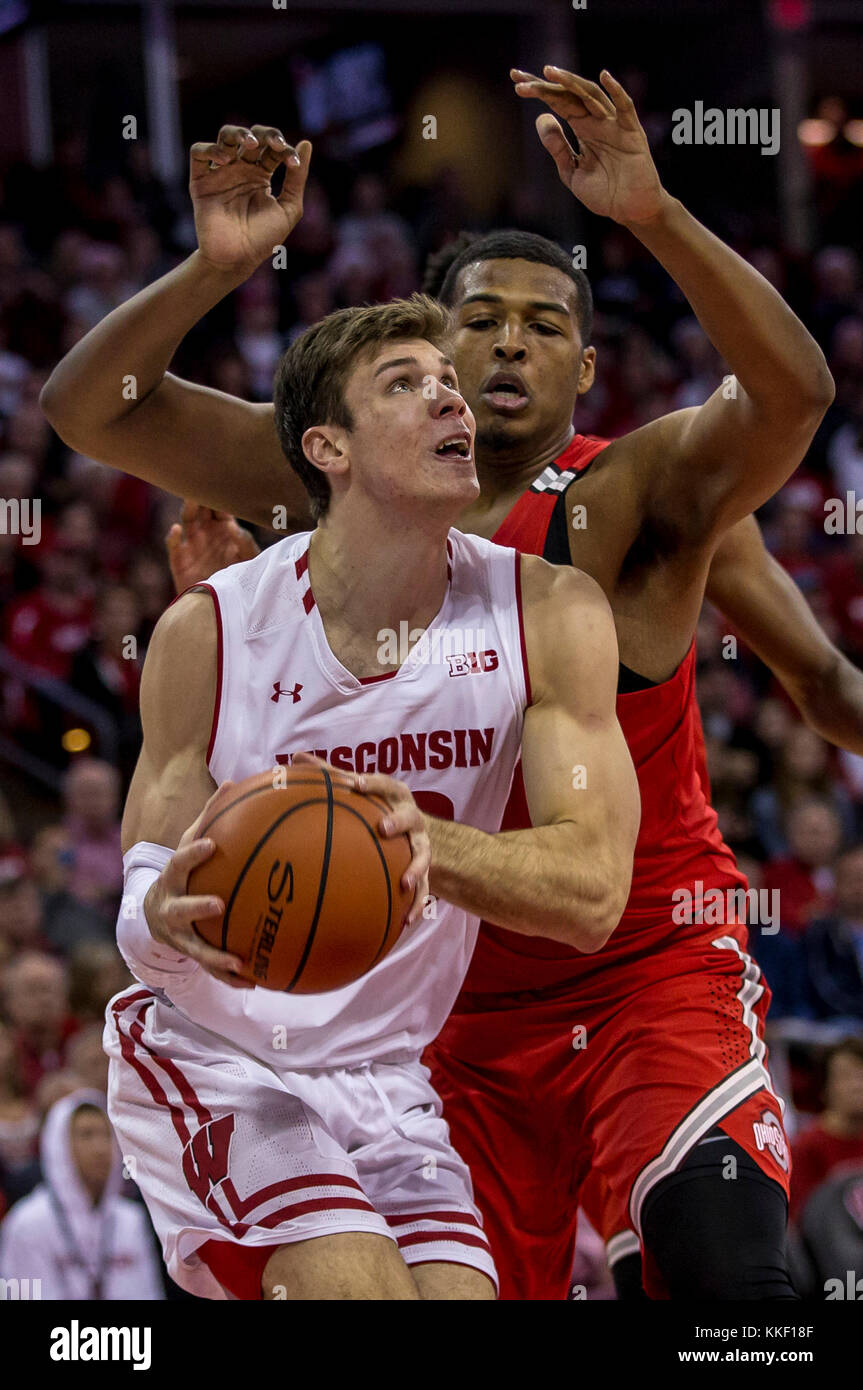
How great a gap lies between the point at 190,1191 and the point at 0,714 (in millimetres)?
5801

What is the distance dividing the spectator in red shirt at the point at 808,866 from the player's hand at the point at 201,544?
458 cm

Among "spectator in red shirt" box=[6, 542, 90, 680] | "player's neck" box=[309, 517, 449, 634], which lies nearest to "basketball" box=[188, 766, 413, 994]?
"player's neck" box=[309, 517, 449, 634]

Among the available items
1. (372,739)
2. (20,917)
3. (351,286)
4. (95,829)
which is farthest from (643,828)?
(351,286)

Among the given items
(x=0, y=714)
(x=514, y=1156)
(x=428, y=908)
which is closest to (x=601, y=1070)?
(x=514, y=1156)

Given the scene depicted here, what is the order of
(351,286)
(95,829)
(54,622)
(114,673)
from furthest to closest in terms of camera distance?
(351,286) → (54,622) → (114,673) → (95,829)

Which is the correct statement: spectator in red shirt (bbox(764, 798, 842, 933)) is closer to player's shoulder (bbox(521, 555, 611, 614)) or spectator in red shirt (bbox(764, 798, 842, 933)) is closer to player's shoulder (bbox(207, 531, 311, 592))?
player's shoulder (bbox(521, 555, 611, 614))

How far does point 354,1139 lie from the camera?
316 centimetres

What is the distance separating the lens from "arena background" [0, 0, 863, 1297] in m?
7.59

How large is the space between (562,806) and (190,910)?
2.34 feet

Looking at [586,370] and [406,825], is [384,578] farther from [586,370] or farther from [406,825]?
[586,370]

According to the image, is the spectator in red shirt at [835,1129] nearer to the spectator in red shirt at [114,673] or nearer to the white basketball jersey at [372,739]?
the spectator in red shirt at [114,673]

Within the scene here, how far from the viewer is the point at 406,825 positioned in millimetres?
2680
